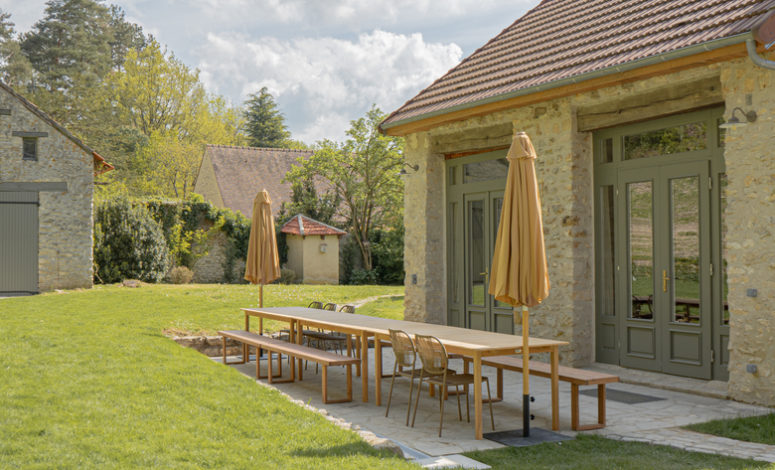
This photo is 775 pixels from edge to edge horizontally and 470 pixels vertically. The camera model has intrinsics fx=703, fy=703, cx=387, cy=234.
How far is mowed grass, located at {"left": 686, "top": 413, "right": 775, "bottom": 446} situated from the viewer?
5.89 meters

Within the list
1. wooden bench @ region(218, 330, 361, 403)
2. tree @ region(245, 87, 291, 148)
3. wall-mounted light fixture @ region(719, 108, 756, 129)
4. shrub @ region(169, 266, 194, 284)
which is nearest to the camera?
wall-mounted light fixture @ region(719, 108, 756, 129)

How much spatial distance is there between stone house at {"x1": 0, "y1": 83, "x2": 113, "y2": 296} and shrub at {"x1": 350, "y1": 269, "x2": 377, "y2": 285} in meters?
9.61

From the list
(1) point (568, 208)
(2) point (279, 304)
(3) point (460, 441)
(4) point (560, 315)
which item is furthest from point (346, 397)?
(2) point (279, 304)

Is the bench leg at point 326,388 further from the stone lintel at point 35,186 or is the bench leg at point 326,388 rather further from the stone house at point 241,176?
the stone house at point 241,176

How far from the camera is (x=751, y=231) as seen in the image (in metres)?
7.24

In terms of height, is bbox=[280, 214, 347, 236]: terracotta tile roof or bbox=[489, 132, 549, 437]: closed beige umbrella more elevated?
bbox=[280, 214, 347, 236]: terracotta tile roof

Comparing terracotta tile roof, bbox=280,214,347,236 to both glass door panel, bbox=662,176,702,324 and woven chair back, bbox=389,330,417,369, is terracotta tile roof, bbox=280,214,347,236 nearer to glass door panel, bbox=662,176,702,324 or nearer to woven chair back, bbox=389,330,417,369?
glass door panel, bbox=662,176,702,324

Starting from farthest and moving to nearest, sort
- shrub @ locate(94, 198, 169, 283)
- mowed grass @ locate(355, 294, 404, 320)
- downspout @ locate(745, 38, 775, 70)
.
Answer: shrub @ locate(94, 198, 169, 283), mowed grass @ locate(355, 294, 404, 320), downspout @ locate(745, 38, 775, 70)

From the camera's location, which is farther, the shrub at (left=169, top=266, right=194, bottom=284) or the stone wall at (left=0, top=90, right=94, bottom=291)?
the shrub at (left=169, top=266, right=194, bottom=284)

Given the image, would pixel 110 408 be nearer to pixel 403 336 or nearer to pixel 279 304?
pixel 403 336

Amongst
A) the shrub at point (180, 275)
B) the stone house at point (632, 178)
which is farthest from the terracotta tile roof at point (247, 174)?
the stone house at point (632, 178)

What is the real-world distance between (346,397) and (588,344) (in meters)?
3.54

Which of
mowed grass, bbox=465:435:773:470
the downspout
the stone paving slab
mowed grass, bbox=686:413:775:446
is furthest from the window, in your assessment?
mowed grass, bbox=686:413:775:446

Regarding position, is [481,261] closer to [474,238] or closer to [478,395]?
[474,238]
